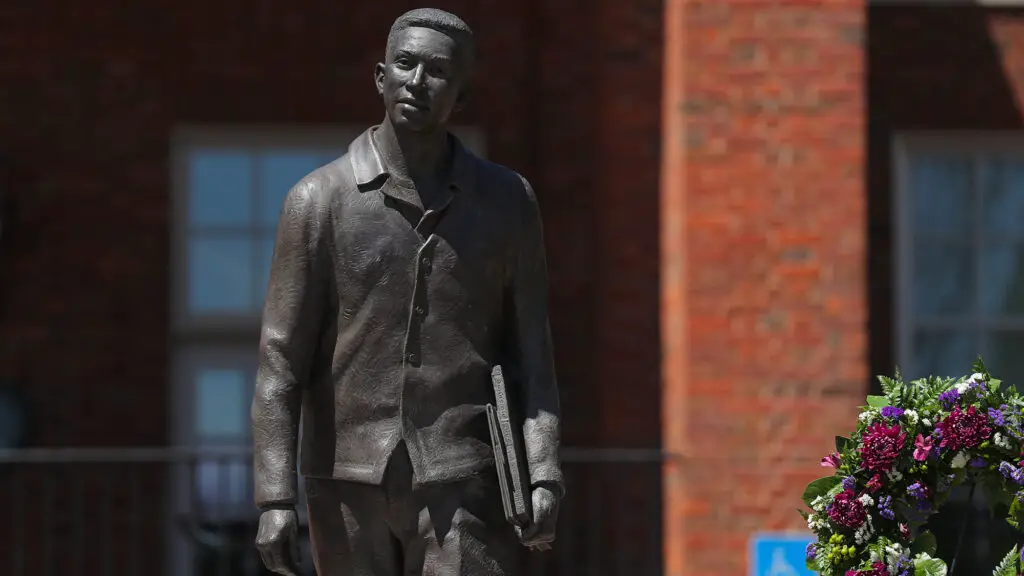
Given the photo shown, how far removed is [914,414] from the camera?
5.56 meters

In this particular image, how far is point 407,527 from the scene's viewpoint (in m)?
5.26

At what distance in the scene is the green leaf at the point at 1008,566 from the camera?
5.42m

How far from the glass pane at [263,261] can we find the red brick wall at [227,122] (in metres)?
0.53

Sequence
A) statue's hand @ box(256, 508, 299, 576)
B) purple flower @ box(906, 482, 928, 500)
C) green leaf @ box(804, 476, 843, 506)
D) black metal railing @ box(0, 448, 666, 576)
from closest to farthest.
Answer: statue's hand @ box(256, 508, 299, 576) → purple flower @ box(906, 482, 928, 500) → green leaf @ box(804, 476, 843, 506) → black metal railing @ box(0, 448, 666, 576)

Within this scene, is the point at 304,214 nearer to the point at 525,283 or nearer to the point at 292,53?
the point at 525,283

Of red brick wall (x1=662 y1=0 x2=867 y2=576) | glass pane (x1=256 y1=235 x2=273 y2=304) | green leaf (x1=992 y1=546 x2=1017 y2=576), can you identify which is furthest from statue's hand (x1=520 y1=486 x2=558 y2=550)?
glass pane (x1=256 y1=235 x2=273 y2=304)

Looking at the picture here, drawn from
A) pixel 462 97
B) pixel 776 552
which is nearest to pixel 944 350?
pixel 776 552

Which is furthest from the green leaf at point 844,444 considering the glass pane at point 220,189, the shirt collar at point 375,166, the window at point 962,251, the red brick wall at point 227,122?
the glass pane at point 220,189

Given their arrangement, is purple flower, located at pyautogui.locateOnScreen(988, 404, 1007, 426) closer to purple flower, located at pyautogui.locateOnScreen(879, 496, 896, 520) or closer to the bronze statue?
purple flower, located at pyautogui.locateOnScreen(879, 496, 896, 520)

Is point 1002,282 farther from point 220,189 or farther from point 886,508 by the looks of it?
point 886,508

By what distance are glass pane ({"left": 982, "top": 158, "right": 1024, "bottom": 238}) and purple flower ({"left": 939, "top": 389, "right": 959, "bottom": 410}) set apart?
575 cm

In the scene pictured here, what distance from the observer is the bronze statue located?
524 cm

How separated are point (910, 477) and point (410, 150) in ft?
5.41

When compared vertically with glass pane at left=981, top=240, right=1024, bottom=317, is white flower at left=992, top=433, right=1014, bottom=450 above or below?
below
